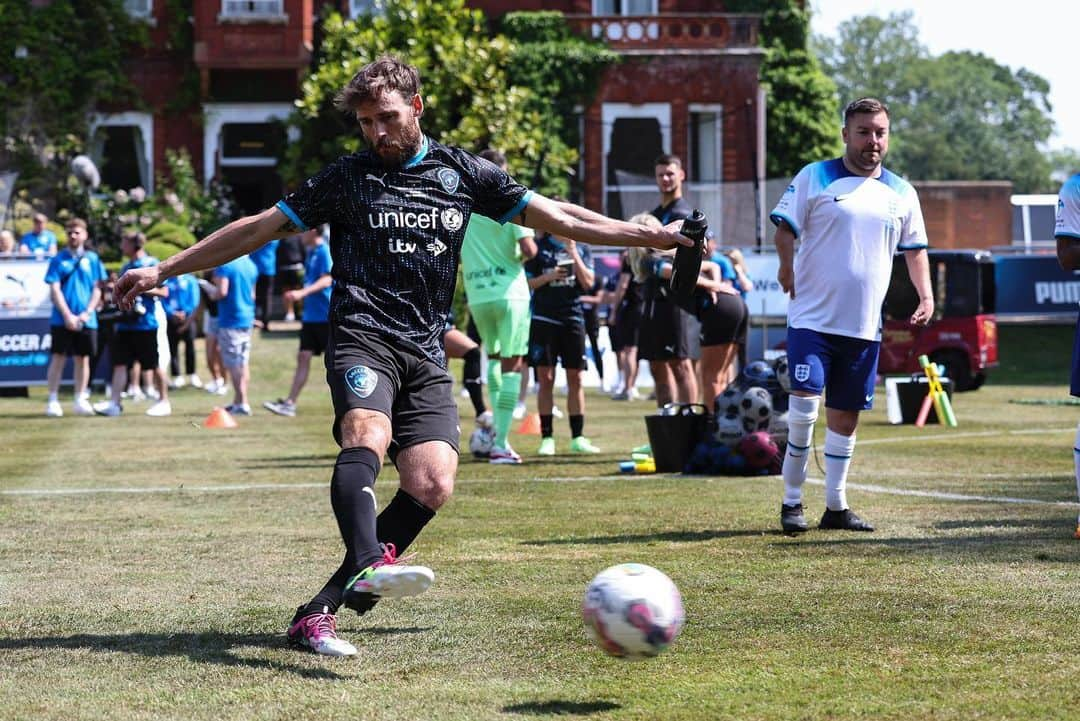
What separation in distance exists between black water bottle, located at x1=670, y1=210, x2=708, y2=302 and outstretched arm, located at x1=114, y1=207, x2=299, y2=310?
1.38 metres

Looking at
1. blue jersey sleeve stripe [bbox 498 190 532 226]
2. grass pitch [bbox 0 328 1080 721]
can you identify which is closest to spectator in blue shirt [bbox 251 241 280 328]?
grass pitch [bbox 0 328 1080 721]

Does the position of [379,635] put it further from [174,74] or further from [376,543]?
[174,74]

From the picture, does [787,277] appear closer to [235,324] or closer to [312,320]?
[312,320]

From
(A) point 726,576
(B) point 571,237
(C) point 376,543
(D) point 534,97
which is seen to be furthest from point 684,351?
(D) point 534,97

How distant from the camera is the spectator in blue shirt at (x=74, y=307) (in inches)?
802

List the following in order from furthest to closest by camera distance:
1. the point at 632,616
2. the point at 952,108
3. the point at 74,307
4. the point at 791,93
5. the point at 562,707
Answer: the point at 952,108 < the point at 791,93 < the point at 74,307 < the point at 632,616 < the point at 562,707

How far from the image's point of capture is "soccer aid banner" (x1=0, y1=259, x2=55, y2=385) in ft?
76.4

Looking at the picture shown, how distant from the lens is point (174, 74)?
39625 millimetres

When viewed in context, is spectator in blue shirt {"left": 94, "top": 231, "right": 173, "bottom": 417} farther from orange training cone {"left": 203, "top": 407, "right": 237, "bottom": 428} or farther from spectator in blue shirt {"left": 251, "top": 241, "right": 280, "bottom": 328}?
spectator in blue shirt {"left": 251, "top": 241, "right": 280, "bottom": 328}

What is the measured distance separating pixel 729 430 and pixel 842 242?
136 inches

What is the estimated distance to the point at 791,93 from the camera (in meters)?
39.9

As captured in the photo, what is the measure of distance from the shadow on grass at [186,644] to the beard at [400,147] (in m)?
1.63

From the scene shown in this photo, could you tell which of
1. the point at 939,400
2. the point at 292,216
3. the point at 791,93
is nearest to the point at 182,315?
the point at 939,400

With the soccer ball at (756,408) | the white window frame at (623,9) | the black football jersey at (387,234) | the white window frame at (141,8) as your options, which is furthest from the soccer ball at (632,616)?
the white window frame at (141,8)
